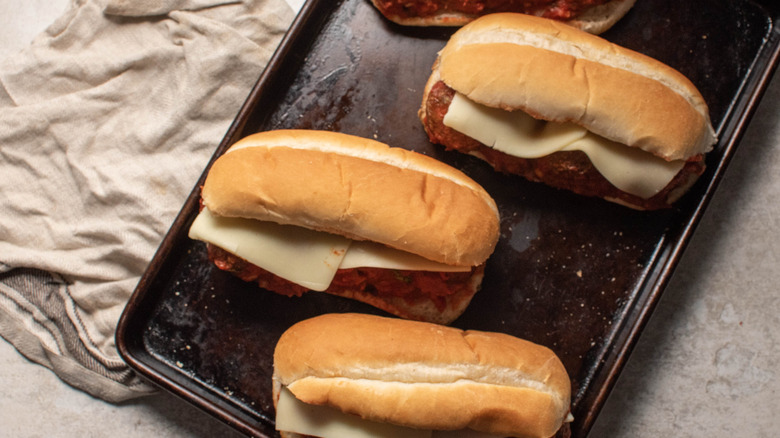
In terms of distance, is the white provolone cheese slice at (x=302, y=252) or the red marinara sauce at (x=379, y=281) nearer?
the white provolone cheese slice at (x=302, y=252)

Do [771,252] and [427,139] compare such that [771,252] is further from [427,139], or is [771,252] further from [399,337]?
[399,337]

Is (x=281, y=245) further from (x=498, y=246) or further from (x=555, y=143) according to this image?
(x=555, y=143)

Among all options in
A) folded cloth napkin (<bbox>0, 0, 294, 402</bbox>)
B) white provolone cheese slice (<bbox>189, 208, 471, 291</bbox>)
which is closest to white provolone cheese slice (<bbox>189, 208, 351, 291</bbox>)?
white provolone cheese slice (<bbox>189, 208, 471, 291</bbox>)

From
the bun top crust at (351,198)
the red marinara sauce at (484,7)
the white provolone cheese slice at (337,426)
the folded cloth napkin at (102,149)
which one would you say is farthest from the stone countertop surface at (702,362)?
the bun top crust at (351,198)

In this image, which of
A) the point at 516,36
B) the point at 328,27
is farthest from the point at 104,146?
the point at 516,36

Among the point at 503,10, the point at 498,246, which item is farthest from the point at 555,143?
the point at 503,10

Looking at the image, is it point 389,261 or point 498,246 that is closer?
point 389,261

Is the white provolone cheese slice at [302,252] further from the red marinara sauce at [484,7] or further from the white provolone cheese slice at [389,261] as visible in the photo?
the red marinara sauce at [484,7]
